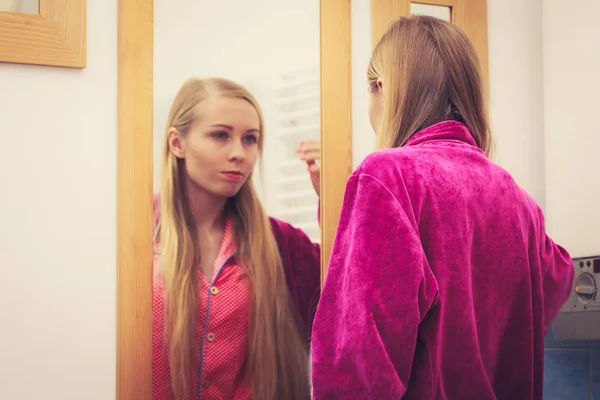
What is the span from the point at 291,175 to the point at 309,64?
255 mm

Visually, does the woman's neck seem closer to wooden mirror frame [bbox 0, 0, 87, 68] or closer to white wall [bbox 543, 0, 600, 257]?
wooden mirror frame [bbox 0, 0, 87, 68]

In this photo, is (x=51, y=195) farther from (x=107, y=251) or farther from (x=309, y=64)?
(x=309, y=64)

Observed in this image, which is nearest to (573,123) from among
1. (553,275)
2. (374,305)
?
(553,275)

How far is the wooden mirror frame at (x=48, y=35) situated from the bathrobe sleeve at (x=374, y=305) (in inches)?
31.2

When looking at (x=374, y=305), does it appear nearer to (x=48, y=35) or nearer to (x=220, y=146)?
(x=220, y=146)

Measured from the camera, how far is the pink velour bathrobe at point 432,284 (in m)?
1.21

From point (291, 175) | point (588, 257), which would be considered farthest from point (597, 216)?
point (291, 175)

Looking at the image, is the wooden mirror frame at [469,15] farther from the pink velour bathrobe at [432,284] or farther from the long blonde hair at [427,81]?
the pink velour bathrobe at [432,284]

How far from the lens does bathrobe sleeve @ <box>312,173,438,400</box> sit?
1.20 m

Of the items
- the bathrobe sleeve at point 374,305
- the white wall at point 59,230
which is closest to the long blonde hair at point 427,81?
the bathrobe sleeve at point 374,305

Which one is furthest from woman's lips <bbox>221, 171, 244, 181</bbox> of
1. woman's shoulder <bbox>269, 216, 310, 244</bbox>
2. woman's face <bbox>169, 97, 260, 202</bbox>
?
woman's shoulder <bbox>269, 216, 310, 244</bbox>

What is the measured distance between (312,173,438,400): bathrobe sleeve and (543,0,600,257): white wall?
82cm

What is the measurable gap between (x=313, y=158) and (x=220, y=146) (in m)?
0.23

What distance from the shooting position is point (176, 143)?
174cm
